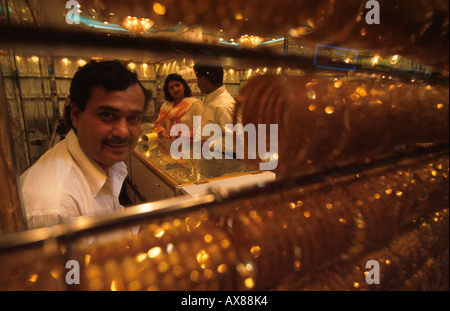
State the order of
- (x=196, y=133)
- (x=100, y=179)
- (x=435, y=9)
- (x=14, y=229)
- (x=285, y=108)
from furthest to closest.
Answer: (x=196, y=133), (x=100, y=179), (x=435, y=9), (x=285, y=108), (x=14, y=229)

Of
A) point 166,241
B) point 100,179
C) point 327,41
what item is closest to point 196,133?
point 100,179

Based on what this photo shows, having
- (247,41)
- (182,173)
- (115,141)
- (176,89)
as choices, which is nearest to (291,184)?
(115,141)

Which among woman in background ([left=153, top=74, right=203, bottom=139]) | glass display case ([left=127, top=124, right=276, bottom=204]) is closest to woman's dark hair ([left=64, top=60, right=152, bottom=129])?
glass display case ([left=127, top=124, right=276, bottom=204])

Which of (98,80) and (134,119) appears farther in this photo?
(134,119)

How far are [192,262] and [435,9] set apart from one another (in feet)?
2.33

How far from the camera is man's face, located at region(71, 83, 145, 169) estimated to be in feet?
3.00

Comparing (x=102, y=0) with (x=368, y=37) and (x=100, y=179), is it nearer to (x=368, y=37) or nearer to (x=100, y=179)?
(x=368, y=37)

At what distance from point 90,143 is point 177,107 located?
1980 millimetres

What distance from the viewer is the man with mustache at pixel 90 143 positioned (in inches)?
33.4

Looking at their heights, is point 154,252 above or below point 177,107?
below

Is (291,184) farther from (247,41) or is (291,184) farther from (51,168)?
(247,41)

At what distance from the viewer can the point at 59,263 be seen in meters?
0.31

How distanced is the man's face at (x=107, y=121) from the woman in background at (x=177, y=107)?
1.73 meters

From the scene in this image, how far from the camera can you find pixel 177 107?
2.90 m
